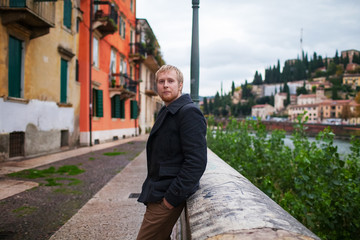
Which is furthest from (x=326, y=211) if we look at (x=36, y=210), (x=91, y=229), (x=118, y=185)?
(x=36, y=210)

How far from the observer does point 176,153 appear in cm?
165

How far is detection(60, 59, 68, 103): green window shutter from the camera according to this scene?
34.4 feet

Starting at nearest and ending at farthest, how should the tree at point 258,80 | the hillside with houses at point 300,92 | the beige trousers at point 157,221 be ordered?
1. the beige trousers at point 157,221
2. the hillside with houses at point 300,92
3. the tree at point 258,80

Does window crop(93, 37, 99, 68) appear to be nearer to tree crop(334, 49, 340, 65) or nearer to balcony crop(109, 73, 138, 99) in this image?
balcony crop(109, 73, 138, 99)

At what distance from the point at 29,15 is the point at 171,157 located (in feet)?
25.7

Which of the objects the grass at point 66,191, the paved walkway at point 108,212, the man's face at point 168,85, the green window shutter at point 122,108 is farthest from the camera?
the green window shutter at point 122,108

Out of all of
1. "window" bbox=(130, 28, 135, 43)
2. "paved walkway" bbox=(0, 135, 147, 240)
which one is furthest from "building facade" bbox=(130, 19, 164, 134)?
"paved walkway" bbox=(0, 135, 147, 240)

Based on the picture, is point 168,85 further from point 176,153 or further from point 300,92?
Answer: point 300,92

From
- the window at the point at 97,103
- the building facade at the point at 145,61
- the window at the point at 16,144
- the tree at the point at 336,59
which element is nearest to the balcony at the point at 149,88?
the building facade at the point at 145,61

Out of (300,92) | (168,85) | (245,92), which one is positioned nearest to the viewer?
(168,85)

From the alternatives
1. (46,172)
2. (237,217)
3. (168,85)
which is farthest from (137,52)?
(237,217)

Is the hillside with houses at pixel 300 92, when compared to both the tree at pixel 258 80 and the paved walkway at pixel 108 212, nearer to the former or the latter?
the tree at pixel 258 80

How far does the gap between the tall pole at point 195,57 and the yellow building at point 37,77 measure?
4.74 meters

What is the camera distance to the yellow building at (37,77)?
24.0 feet
